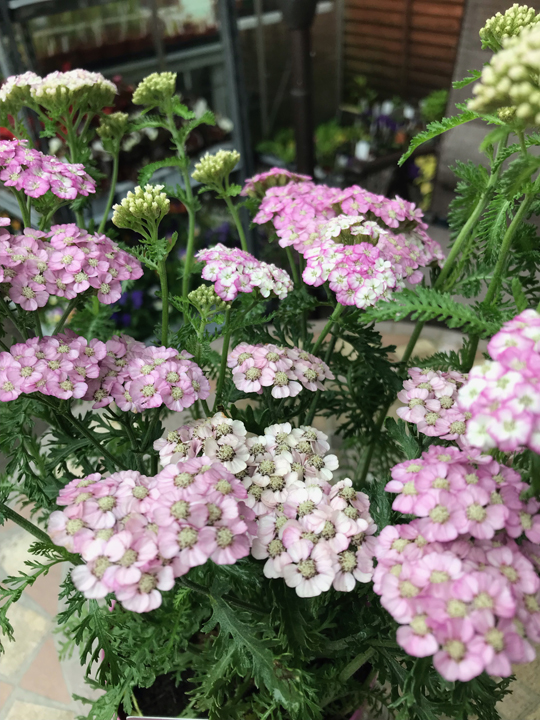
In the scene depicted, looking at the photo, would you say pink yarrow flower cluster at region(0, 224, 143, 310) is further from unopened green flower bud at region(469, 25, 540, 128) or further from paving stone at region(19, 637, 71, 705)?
paving stone at region(19, 637, 71, 705)

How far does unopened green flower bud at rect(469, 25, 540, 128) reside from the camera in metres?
0.46

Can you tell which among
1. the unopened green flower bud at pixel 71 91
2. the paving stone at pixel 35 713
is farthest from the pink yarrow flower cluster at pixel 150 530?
the unopened green flower bud at pixel 71 91

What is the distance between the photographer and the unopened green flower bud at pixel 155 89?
944mm

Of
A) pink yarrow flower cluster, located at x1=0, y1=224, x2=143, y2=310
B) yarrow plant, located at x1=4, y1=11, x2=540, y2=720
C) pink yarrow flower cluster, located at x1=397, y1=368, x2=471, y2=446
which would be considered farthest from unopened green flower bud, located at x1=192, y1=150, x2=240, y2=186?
pink yarrow flower cluster, located at x1=397, y1=368, x2=471, y2=446

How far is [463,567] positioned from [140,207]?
0.51 m

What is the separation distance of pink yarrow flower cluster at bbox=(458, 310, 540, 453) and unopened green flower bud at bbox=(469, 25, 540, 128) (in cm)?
17

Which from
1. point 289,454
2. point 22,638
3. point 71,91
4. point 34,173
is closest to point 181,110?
point 71,91

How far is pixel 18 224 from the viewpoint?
204cm

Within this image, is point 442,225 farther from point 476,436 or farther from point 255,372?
point 476,436

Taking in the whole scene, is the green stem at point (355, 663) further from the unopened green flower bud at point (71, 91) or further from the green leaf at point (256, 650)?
the unopened green flower bud at point (71, 91)

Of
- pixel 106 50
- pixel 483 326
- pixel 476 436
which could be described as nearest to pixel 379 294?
pixel 483 326

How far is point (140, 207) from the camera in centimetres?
69

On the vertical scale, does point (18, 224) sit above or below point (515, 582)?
below

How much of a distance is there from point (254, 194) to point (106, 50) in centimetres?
126
